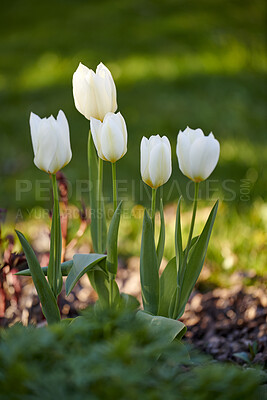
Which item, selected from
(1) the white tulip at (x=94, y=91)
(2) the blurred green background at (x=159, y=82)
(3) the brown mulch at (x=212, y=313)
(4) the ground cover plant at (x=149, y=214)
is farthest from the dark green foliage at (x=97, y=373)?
(2) the blurred green background at (x=159, y=82)

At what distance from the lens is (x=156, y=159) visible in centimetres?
117

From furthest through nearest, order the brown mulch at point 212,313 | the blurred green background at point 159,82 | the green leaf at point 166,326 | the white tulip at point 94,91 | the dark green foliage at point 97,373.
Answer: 1. the blurred green background at point 159,82
2. the brown mulch at point 212,313
3. the white tulip at point 94,91
4. the green leaf at point 166,326
5. the dark green foliage at point 97,373

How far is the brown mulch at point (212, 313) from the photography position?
1650 mm

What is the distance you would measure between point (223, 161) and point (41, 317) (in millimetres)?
1890

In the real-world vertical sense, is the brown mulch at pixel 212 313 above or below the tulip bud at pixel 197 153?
below

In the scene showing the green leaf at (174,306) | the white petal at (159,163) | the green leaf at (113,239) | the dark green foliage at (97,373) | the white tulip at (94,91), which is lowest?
the green leaf at (174,306)

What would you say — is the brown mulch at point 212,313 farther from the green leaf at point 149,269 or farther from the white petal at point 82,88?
the white petal at point 82,88

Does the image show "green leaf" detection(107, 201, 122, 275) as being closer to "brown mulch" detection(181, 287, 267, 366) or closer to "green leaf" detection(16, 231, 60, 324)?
"green leaf" detection(16, 231, 60, 324)

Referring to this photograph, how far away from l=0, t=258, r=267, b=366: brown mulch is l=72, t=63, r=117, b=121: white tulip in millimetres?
637

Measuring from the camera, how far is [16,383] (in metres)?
0.79

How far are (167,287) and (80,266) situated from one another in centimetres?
31

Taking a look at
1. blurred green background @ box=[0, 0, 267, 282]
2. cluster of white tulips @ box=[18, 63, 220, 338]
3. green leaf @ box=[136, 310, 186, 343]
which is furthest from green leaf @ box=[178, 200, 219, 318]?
blurred green background @ box=[0, 0, 267, 282]

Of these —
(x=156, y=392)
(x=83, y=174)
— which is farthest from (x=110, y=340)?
(x=83, y=174)

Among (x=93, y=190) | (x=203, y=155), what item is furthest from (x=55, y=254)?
(x=203, y=155)
